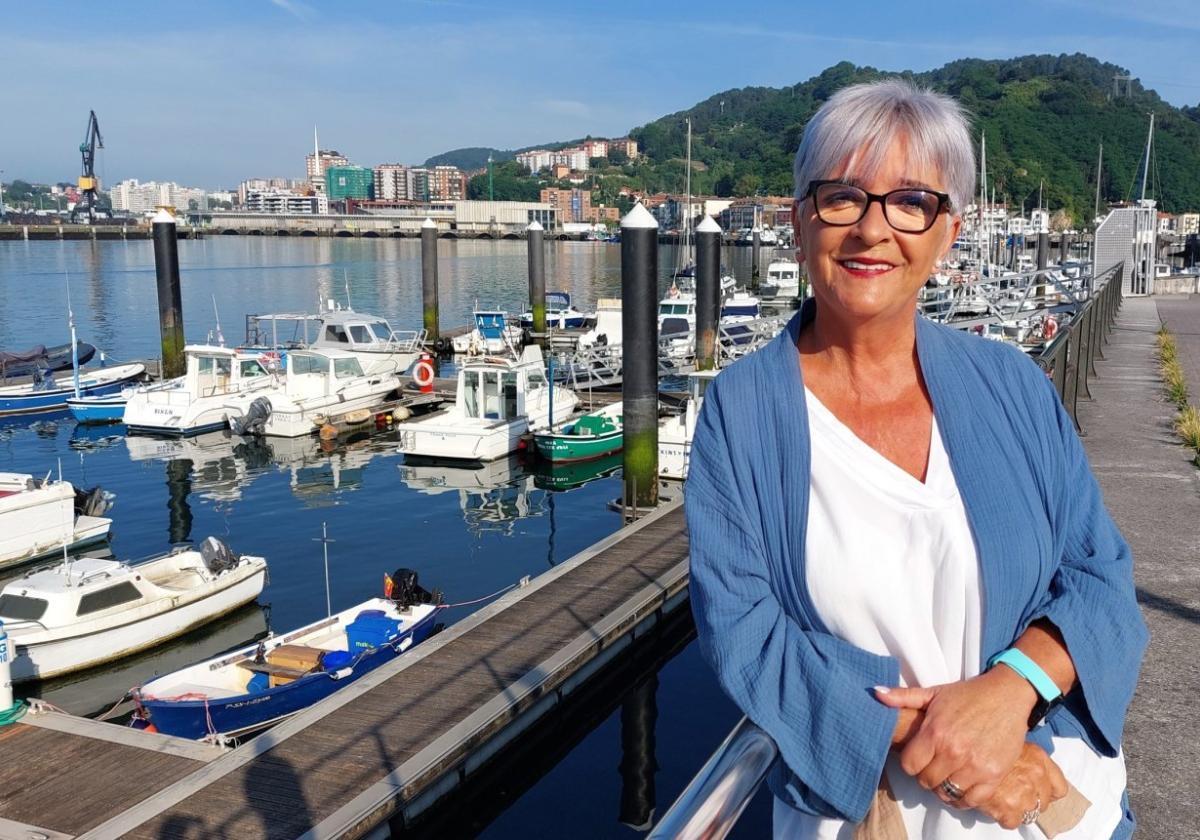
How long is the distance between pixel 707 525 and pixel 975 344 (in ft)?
2.03

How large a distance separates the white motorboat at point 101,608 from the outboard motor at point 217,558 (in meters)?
0.01

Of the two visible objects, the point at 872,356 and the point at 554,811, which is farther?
the point at 554,811

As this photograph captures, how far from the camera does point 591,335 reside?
1375 inches

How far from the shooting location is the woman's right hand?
1604 mm

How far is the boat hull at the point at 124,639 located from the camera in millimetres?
12180

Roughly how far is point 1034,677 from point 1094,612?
16 cm

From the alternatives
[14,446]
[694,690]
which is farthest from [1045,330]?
[14,446]

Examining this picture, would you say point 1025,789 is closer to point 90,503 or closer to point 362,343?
point 90,503

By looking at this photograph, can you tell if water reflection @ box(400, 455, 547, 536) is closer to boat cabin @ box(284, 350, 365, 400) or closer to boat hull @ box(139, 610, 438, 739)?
boat cabin @ box(284, 350, 365, 400)

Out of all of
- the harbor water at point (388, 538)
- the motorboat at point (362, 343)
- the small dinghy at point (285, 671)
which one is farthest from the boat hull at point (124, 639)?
the motorboat at point (362, 343)

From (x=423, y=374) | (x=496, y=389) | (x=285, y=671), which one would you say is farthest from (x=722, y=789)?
(x=423, y=374)

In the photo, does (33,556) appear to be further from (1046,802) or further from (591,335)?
(591,335)

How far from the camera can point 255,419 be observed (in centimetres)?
2528

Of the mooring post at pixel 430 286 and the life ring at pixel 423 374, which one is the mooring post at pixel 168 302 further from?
the mooring post at pixel 430 286
